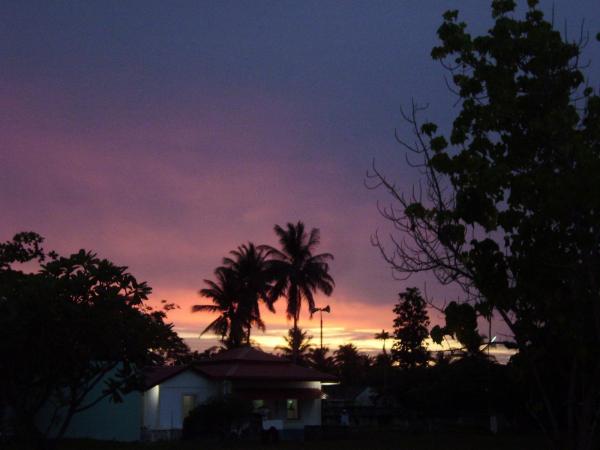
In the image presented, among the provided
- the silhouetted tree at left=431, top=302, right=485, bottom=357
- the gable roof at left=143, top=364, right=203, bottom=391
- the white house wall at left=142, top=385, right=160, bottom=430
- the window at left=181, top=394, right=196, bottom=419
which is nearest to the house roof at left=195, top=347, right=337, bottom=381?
the gable roof at left=143, top=364, right=203, bottom=391

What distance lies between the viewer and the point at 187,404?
132ft

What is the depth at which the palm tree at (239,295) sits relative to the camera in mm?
63281

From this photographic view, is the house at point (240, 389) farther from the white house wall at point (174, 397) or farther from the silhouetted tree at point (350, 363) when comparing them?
the silhouetted tree at point (350, 363)

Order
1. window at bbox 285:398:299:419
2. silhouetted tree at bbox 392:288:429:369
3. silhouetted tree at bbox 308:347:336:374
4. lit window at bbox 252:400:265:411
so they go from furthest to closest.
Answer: silhouetted tree at bbox 308:347:336:374
silhouetted tree at bbox 392:288:429:369
window at bbox 285:398:299:419
lit window at bbox 252:400:265:411

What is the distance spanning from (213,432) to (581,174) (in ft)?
97.8

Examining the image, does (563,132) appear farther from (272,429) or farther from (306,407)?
(306,407)

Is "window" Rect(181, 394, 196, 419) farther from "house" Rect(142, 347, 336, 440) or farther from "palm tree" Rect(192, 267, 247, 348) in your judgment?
"palm tree" Rect(192, 267, 247, 348)

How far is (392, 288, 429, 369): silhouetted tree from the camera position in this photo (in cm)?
6306

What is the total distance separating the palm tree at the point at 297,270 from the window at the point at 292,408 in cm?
1730

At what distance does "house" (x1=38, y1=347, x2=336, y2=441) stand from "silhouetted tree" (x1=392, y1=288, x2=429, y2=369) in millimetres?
18218

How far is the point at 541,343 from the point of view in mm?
11672

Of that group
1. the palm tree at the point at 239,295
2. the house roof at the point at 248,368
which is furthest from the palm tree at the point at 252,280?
the house roof at the point at 248,368

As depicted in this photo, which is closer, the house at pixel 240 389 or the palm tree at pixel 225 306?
the house at pixel 240 389

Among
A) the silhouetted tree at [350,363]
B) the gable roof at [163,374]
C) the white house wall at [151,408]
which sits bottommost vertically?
the white house wall at [151,408]
